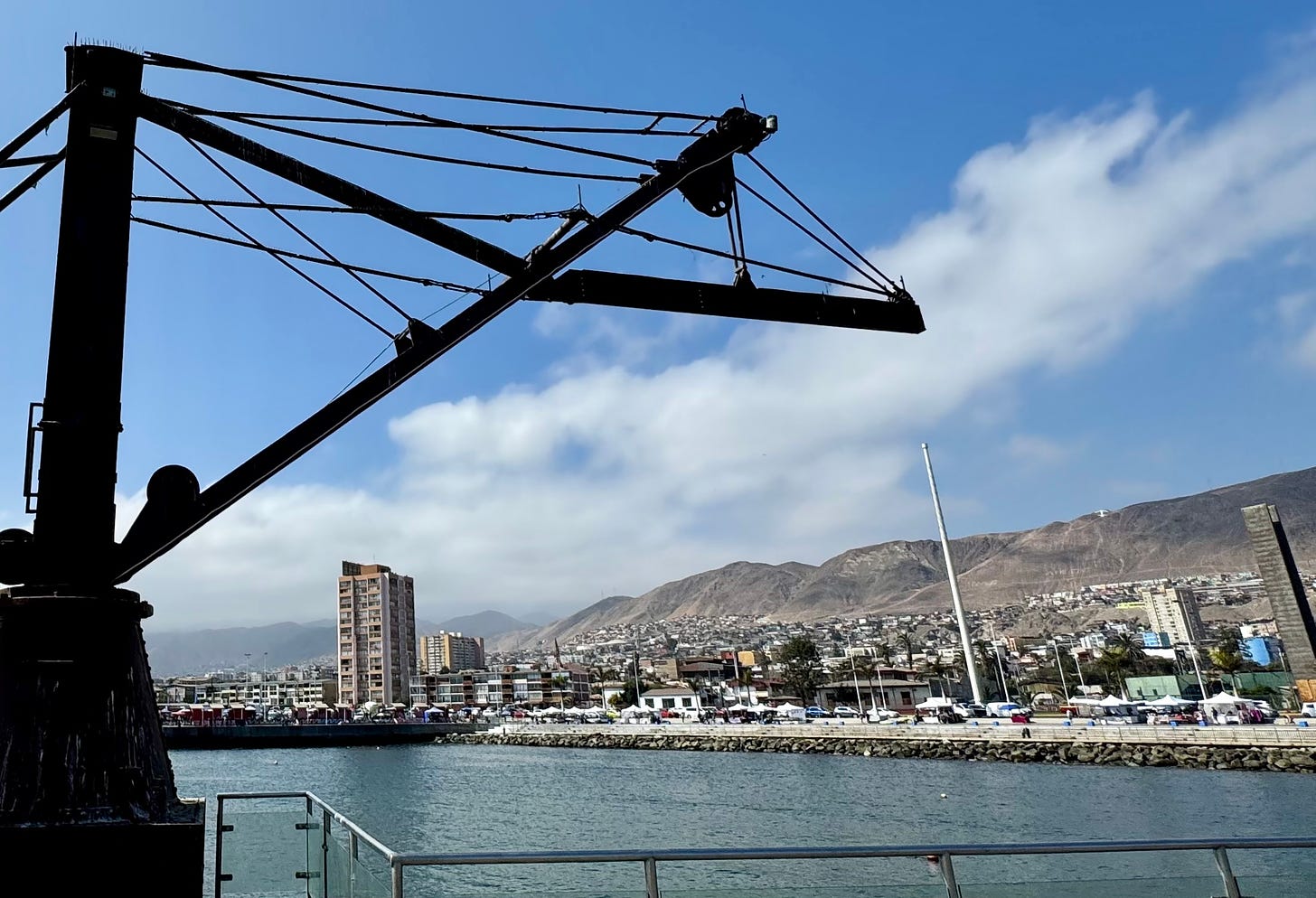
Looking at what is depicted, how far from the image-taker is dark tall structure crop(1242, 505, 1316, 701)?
78.9 metres

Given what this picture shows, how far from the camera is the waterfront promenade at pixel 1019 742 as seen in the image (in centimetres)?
5219

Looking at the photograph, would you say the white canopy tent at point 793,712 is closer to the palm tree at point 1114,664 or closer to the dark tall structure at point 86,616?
the palm tree at point 1114,664

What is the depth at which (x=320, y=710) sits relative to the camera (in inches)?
6378

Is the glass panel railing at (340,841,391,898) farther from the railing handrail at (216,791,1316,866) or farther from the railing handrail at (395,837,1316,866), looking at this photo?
the railing handrail at (395,837,1316,866)

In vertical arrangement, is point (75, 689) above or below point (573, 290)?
below

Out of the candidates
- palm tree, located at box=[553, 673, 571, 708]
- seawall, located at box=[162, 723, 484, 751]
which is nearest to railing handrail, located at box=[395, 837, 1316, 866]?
seawall, located at box=[162, 723, 484, 751]

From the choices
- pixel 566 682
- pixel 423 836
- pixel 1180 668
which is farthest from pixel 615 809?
pixel 566 682

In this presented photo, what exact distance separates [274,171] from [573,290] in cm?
296

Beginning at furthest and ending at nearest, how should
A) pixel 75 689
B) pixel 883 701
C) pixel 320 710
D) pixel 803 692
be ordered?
pixel 320 710
pixel 803 692
pixel 883 701
pixel 75 689

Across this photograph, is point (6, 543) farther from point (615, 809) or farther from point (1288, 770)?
point (1288, 770)

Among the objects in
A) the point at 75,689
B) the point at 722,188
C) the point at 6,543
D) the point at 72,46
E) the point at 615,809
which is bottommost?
the point at 615,809

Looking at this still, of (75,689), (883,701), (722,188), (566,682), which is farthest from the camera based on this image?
(566,682)

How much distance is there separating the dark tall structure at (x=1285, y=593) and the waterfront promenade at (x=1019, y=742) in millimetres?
27419

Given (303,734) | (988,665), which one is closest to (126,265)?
(303,734)
